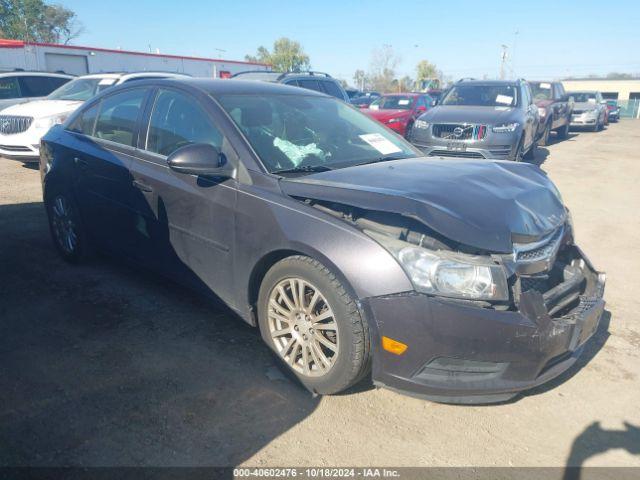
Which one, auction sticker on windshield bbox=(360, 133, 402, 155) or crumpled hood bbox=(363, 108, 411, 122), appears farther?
crumpled hood bbox=(363, 108, 411, 122)

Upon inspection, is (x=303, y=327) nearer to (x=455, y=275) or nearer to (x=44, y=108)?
(x=455, y=275)

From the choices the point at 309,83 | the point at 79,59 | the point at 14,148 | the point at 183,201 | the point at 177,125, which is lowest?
the point at 14,148

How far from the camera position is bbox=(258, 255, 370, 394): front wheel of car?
2516mm

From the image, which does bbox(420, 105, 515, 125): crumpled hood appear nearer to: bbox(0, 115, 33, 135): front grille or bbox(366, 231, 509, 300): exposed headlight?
bbox(0, 115, 33, 135): front grille

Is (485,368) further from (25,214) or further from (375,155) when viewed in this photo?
(25,214)

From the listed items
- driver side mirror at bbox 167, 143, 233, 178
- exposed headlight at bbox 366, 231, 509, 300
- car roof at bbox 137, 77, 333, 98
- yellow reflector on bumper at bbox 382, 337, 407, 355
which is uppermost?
car roof at bbox 137, 77, 333, 98

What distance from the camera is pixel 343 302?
2496 millimetres

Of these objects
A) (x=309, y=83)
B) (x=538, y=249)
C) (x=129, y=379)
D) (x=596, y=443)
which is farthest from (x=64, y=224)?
(x=309, y=83)

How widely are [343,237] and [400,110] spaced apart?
1136 cm

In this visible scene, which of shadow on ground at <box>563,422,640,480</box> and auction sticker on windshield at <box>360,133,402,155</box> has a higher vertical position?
auction sticker on windshield at <box>360,133,402,155</box>

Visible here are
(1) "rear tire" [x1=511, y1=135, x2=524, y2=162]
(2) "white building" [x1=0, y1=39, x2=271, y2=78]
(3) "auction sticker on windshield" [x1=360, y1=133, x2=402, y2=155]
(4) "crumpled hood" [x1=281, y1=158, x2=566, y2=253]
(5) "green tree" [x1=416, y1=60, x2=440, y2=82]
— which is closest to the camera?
(4) "crumpled hood" [x1=281, y1=158, x2=566, y2=253]

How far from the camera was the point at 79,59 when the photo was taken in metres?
27.5

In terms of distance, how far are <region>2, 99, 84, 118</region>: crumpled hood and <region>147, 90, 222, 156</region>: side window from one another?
236 inches

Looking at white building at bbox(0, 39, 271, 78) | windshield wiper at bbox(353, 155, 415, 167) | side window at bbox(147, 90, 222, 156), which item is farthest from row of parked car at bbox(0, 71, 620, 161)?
white building at bbox(0, 39, 271, 78)
